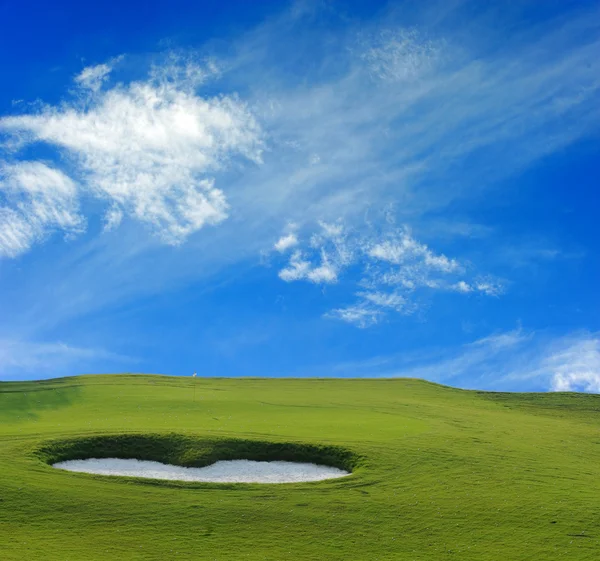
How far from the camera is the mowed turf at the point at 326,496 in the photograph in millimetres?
29422

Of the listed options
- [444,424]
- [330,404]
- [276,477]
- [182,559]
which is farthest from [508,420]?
[182,559]

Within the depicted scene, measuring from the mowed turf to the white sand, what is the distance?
1.76 meters

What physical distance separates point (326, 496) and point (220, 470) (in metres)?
7.48

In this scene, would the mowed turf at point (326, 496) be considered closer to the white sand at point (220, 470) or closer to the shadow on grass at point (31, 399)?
the shadow on grass at point (31, 399)

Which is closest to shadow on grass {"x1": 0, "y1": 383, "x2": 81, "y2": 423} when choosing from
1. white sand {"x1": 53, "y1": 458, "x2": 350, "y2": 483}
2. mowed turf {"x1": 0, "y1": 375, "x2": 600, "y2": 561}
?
mowed turf {"x1": 0, "y1": 375, "x2": 600, "y2": 561}

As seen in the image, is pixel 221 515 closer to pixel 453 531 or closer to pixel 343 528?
pixel 343 528

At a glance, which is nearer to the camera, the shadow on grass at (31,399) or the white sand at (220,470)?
the white sand at (220,470)

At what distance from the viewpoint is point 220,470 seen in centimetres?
3922

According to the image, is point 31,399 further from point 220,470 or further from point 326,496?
point 326,496

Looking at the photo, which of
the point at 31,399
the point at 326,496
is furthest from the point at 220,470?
the point at 31,399

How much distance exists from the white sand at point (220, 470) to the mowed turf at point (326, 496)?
1.76 m

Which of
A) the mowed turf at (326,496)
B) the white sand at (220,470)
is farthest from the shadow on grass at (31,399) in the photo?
the white sand at (220,470)

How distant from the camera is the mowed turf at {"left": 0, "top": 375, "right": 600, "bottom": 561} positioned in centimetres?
2942

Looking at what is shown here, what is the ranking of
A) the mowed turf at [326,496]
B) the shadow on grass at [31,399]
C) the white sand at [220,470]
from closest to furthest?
the mowed turf at [326,496] < the white sand at [220,470] < the shadow on grass at [31,399]
